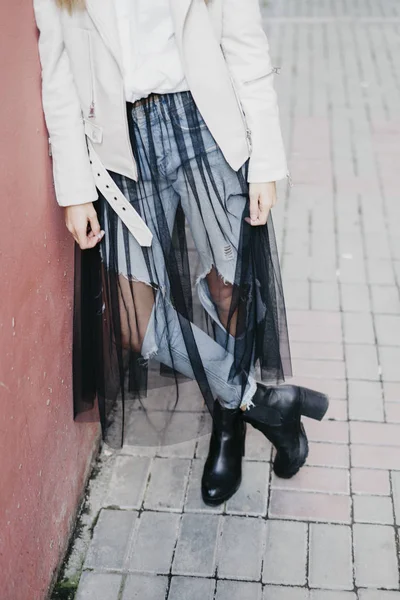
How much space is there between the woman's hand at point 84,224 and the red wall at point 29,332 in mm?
53

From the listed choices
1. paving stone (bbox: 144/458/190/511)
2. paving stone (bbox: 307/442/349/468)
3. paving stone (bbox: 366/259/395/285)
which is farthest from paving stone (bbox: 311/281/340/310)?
paving stone (bbox: 144/458/190/511)

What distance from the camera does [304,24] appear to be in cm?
873

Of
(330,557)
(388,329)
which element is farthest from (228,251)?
(388,329)

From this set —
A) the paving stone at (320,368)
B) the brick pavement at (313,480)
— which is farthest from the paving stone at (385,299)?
the paving stone at (320,368)

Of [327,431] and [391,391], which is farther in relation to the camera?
[391,391]

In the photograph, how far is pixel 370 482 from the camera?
2748mm

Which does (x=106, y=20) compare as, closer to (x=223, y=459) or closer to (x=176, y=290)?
(x=176, y=290)

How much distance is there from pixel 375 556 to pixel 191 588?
1.94ft

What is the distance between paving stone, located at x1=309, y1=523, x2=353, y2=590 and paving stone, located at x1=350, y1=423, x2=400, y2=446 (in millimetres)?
454

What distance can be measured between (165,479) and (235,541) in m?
0.38

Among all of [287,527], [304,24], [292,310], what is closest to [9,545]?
[287,527]

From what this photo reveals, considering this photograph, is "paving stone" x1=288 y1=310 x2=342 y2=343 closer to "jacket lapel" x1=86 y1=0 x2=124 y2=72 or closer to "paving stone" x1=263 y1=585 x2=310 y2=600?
"paving stone" x1=263 y1=585 x2=310 y2=600

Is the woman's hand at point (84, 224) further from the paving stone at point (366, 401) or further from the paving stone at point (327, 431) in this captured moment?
the paving stone at point (366, 401)

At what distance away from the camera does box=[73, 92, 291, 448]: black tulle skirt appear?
2.15 m
